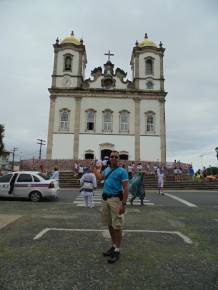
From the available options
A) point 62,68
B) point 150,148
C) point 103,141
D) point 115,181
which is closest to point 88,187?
point 115,181

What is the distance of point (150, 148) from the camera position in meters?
33.4

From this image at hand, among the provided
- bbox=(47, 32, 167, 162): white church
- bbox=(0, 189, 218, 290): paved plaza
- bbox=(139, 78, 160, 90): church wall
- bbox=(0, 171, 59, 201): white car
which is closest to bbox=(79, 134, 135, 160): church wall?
bbox=(47, 32, 167, 162): white church

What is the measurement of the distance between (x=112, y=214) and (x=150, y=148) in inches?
1146

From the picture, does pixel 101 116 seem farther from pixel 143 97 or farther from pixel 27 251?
pixel 27 251

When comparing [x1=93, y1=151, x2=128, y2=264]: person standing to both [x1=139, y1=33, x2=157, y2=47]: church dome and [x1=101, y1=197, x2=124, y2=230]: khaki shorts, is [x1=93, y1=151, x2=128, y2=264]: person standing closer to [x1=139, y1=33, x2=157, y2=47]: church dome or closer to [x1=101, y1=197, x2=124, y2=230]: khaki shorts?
[x1=101, y1=197, x2=124, y2=230]: khaki shorts

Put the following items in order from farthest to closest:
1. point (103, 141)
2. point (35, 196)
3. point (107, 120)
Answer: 1. point (107, 120)
2. point (103, 141)
3. point (35, 196)

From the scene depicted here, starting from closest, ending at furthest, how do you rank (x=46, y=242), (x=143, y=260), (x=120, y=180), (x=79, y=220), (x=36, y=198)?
(x=143, y=260), (x=120, y=180), (x=46, y=242), (x=79, y=220), (x=36, y=198)

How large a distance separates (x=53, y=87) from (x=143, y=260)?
107 feet

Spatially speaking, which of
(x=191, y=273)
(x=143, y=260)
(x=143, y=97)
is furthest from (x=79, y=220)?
(x=143, y=97)

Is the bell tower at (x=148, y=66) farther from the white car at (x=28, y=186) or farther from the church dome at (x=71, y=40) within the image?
the white car at (x=28, y=186)

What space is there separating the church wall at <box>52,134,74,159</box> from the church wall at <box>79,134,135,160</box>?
118 cm

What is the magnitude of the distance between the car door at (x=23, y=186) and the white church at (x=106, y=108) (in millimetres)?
19175

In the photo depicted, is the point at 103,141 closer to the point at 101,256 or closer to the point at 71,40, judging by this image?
the point at 71,40

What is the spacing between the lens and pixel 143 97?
115ft
